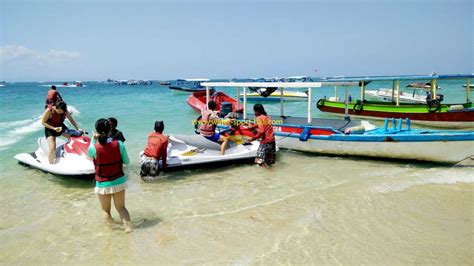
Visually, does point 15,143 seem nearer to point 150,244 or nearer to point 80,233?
point 80,233

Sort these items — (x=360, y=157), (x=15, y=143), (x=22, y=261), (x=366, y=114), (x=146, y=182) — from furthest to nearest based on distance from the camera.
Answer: (x=366, y=114), (x=15, y=143), (x=360, y=157), (x=146, y=182), (x=22, y=261)

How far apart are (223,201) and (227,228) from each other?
4.05ft

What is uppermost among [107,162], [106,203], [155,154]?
[107,162]

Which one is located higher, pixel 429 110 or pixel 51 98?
pixel 51 98

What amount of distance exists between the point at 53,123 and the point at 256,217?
5.11 m

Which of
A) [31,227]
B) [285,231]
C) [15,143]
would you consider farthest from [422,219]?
[15,143]

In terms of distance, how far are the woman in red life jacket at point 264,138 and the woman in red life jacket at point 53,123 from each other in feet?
14.3

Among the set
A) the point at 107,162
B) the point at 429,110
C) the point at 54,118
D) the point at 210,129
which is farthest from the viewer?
the point at 429,110

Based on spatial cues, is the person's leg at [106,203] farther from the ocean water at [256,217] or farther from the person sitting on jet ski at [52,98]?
the person sitting on jet ski at [52,98]

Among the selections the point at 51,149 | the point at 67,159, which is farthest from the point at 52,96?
the point at 67,159

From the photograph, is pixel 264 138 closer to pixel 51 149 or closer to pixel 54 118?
pixel 54 118

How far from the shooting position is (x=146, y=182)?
307 inches

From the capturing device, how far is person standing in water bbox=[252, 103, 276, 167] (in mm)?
8492

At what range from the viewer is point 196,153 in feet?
28.6
